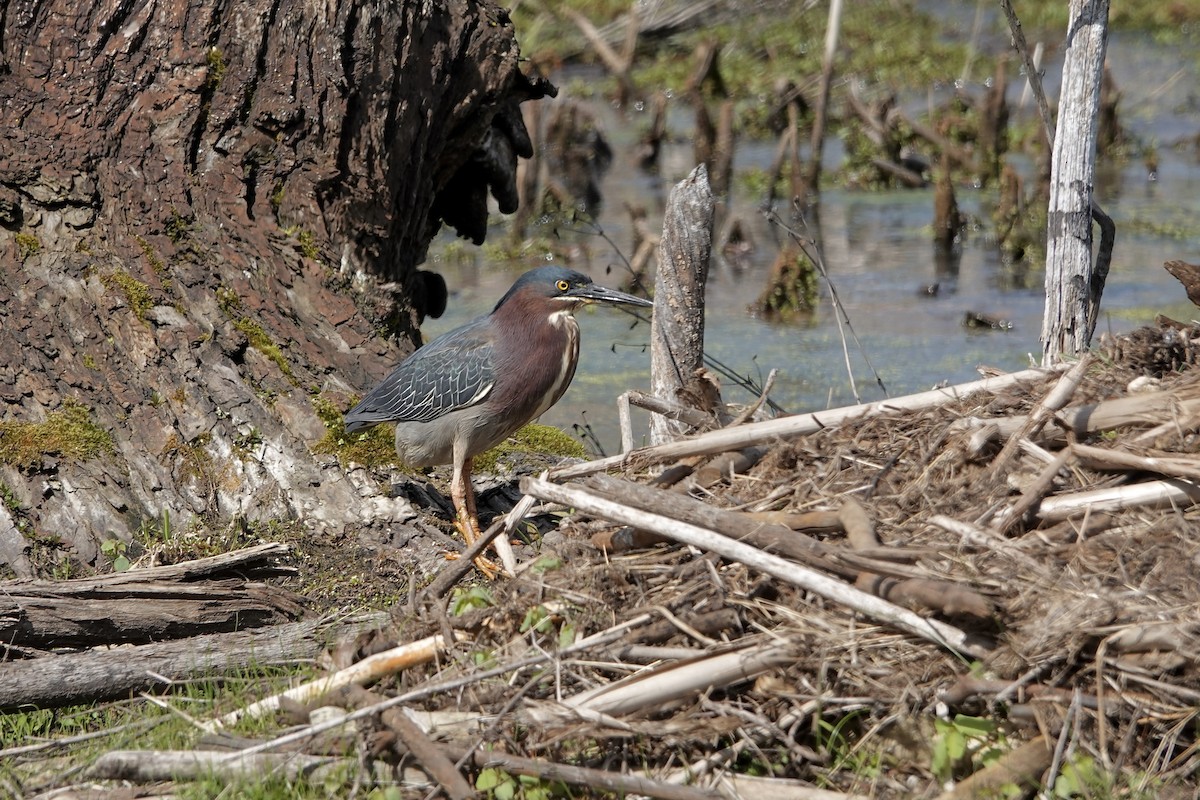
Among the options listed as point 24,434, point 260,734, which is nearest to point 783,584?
point 260,734

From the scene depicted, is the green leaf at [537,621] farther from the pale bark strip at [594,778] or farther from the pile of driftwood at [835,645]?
the pale bark strip at [594,778]

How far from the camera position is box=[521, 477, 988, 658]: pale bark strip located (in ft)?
10.2

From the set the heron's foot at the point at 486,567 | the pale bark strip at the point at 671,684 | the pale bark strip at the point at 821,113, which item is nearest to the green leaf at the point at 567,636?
the pale bark strip at the point at 671,684

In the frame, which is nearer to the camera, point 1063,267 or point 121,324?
point 1063,267

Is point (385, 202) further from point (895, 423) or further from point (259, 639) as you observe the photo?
point (895, 423)

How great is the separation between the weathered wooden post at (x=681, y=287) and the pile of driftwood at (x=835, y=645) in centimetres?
135

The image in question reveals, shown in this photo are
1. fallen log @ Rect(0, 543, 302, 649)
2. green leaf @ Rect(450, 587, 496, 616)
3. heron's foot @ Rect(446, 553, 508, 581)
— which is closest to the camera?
green leaf @ Rect(450, 587, 496, 616)

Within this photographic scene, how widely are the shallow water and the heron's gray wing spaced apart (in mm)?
1553

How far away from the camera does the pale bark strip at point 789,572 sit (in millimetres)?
3105

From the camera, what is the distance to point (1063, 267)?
187 inches

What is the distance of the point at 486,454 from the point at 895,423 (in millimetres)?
2462

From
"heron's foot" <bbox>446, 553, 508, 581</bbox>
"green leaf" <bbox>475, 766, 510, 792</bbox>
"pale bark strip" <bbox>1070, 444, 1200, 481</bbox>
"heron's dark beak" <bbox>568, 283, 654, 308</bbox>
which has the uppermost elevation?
"heron's dark beak" <bbox>568, 283, 654, 308</bbox>

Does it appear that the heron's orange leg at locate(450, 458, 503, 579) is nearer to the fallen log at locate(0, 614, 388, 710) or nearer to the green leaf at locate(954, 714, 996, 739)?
the fallen log at locate(0, 614, 388, 710)

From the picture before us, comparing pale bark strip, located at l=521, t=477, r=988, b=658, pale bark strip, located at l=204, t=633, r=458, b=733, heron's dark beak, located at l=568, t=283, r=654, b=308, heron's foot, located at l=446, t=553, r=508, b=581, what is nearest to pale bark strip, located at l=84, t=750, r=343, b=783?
pale bark strip, located at l=204, t=633, r=458, b=733
